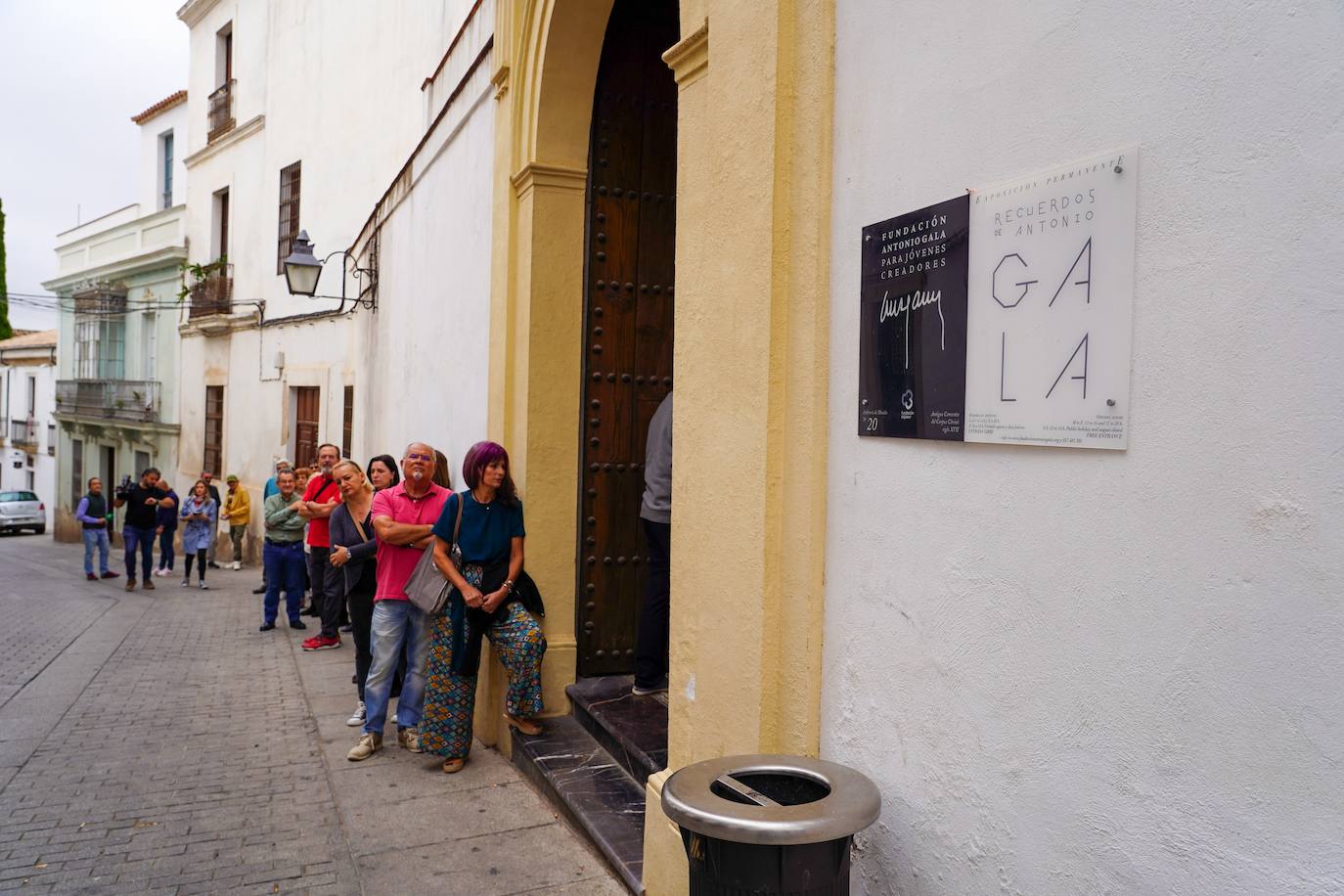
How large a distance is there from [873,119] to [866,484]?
3.18 feet

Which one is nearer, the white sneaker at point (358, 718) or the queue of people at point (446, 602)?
the queue of people at point (446, 602)

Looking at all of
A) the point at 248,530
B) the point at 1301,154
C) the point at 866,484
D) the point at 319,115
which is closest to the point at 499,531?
the point at 866,484

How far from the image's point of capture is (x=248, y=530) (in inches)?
728

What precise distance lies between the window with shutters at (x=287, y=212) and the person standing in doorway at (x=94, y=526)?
486cm

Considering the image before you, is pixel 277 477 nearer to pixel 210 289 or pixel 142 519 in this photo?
pixel 142 519

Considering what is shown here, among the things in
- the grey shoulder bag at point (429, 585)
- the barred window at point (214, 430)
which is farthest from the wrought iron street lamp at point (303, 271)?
the barred window at point (214, 430)

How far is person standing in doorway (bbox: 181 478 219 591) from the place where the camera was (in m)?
14.6

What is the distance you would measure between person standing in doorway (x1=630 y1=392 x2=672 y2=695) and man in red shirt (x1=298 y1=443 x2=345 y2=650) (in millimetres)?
3833

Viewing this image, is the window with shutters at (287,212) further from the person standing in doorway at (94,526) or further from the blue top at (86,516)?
the blue top at (86,516)

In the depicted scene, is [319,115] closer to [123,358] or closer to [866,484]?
[123,358]

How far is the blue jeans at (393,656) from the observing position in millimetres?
5547

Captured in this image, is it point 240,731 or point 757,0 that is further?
point 240,731

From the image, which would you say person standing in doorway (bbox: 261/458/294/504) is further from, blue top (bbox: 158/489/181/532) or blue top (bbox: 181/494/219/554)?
blue top (bbox: 158/489/181/532)

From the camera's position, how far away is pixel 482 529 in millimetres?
5160
